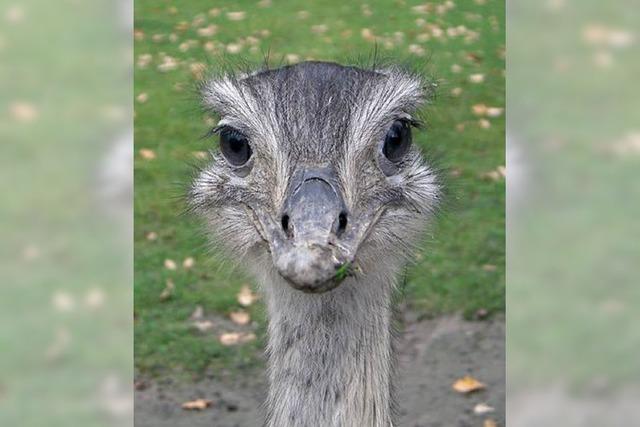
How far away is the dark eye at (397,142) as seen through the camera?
185cm

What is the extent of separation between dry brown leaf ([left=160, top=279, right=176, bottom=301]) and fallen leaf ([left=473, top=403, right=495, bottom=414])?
45.7 inches

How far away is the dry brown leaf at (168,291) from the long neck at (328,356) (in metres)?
1.89

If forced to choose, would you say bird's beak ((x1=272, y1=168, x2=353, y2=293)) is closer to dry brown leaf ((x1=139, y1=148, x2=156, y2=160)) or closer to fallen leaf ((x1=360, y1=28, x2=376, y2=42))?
fallen leaf ((x1=360, y1=28, x2=376, y2=42))

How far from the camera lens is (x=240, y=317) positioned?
12.1ft

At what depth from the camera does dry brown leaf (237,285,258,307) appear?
371 cm

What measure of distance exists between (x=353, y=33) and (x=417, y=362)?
3.60 ft

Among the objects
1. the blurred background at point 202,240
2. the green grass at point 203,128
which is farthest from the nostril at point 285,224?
the green grass at point 203,128
